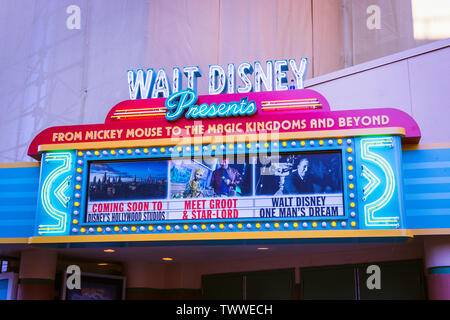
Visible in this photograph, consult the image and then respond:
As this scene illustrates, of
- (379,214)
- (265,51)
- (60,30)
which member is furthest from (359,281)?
(60,30)

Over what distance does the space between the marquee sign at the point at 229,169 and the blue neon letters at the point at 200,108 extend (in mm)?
22

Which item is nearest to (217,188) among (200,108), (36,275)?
(200,108)

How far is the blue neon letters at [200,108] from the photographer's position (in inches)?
470

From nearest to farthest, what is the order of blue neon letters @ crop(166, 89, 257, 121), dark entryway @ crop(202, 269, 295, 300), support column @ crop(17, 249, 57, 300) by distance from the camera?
blue neon letters @ crop(166, 89, 257, 121) < support column @ crop(17, 249, 57, 300) < dark entryway @ crop(202, 269, 295, 300)

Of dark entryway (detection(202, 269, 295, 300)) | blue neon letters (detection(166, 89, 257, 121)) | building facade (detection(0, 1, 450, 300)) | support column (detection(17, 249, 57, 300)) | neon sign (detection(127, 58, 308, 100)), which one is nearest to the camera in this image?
Result: building facade (detection(0, 1, 450, 300))

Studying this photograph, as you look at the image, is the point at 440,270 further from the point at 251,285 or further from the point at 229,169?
Result: the point at 251,285

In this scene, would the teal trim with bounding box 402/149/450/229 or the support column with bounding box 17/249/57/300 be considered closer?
the teal trim with bounding box 402/149/450/229

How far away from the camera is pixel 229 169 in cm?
1147

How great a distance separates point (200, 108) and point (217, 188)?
1.79m

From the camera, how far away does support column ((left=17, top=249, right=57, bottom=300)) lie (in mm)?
13375

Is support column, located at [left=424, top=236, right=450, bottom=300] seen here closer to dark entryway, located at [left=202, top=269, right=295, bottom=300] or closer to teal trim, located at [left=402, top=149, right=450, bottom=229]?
teal trim, located at [left=402, top=149, right=450, bottom=229]

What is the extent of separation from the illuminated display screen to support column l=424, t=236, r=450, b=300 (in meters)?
1.98

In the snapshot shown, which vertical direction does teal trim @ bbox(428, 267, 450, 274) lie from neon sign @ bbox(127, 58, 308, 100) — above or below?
below

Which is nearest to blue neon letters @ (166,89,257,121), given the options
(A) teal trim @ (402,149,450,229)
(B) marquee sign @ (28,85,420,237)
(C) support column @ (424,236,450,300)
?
(B) marquee sign @ (28,85,420,237)
